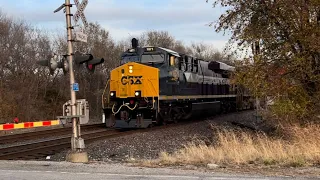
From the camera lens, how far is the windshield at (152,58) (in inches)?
826

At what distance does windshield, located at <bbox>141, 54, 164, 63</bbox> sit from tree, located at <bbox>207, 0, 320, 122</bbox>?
6360 mm

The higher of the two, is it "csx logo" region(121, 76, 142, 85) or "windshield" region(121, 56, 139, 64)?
"windshield" region(121, 56, 139, 64)

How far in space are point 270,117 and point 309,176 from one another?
7.94 meters

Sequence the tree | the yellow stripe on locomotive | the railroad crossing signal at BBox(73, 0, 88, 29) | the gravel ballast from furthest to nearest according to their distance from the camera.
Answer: the yellow stripe on locomotive
the tree
the gravel ballast
the railroad crossing signal at BBox(73, 0, 88, 29)

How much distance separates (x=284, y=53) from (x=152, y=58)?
26.8 feet

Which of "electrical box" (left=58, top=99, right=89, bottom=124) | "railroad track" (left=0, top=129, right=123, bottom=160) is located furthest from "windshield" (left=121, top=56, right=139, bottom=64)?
"electrical box" (left=58, top=99, right=89, bottom=124)

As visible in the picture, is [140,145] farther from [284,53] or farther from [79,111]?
[284,53]

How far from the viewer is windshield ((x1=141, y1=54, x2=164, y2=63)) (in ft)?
68.8

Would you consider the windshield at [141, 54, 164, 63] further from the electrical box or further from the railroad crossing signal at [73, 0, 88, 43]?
the railroad crossing signal at [73, 0, 88, 43]

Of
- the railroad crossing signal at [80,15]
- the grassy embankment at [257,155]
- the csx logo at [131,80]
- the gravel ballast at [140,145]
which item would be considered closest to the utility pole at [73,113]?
the railroad crossing signal at [80,15]

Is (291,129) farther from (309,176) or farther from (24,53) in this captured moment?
(24,53)

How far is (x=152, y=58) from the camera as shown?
21.1 m

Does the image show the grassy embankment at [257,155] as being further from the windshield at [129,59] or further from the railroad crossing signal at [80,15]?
the windshield at [129,59]

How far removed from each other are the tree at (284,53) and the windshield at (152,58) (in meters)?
6.36
